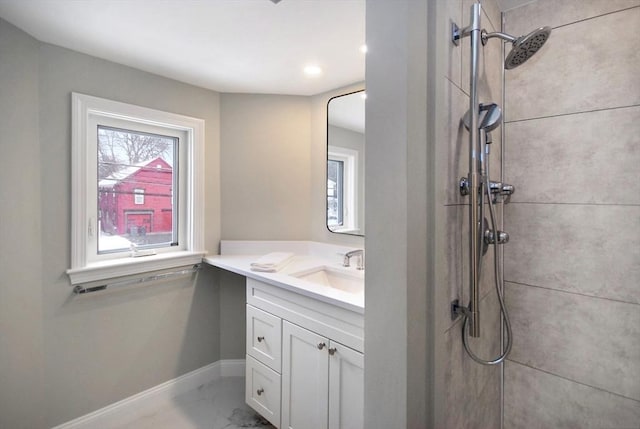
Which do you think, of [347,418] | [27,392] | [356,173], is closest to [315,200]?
[356,173]

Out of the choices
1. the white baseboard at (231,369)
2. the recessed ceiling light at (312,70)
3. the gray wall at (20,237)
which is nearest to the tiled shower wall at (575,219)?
the recessed ceiling light at (312,70)

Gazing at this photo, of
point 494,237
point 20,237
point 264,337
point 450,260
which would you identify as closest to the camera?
point 450,260

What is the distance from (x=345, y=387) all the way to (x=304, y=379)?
0.86 ft

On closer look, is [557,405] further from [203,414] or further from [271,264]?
[203,414]

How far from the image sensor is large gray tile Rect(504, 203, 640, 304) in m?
1.10

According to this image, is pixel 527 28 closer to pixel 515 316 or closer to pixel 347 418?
pixel 515 316

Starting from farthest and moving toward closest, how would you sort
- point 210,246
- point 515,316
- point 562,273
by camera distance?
point 210,246 < point 515,316 < point 562,273

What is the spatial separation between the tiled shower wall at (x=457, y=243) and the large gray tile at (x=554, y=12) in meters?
0.22

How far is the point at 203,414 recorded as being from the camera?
187cm

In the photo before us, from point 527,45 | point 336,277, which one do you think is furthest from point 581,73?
point 336,277

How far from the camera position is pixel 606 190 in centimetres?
113

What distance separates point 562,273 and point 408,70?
44.2 inches

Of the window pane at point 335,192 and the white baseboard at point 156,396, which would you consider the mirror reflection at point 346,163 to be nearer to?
the window pane at point 335,192

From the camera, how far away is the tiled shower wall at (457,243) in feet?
2.75
